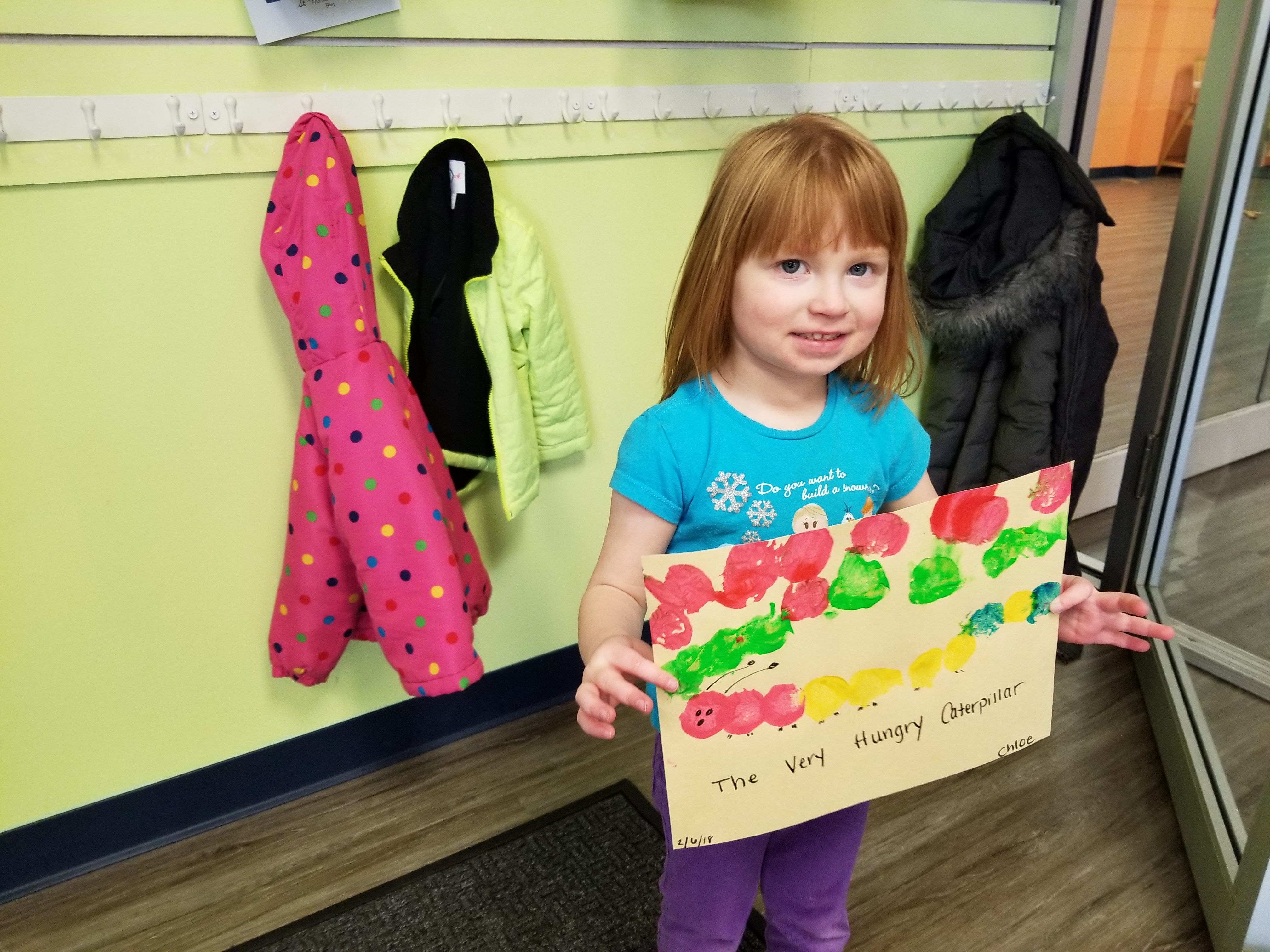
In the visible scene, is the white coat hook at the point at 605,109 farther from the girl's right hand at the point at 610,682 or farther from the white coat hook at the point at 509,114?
the girl's right hand at the point at 610,682

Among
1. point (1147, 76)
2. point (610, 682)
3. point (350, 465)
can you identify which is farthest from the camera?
point (1147, 76)

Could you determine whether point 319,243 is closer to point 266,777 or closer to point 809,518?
point 809,518

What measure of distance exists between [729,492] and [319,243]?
791 mm

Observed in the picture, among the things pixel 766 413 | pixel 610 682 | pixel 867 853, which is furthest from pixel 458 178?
pixel 867 853

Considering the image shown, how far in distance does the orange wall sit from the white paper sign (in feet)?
5.62

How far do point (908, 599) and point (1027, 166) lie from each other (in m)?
1.50

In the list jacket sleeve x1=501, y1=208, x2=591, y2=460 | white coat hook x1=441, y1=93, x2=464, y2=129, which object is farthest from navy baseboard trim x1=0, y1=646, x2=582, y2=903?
white coat hook x1=441, y1=93, x2=464, y2=129

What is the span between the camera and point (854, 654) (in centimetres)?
87

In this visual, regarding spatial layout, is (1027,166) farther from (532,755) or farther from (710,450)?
(532,755)

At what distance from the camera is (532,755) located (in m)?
1.88

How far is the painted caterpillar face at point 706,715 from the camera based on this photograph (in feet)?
2.65

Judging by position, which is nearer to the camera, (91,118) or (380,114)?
(91,118)

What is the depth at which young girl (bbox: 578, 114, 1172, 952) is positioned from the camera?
0.87 metres

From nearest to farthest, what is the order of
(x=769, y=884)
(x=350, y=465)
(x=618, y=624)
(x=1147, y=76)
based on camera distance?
(x=618, y=624), (x=769, y=884), (x=350, y=465), (x=1147, y=76)
